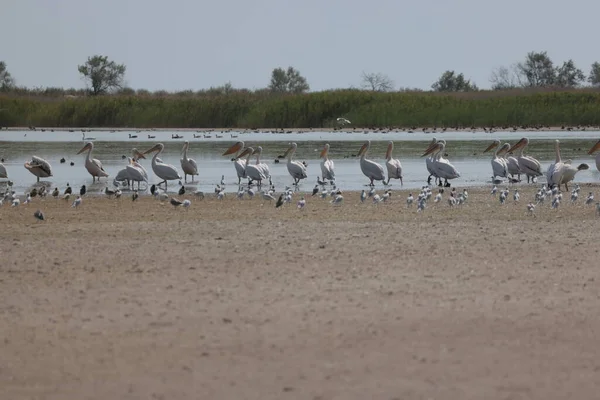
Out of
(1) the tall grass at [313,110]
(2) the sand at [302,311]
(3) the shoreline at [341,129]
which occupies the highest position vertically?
(1) the tall grass at [313,110]

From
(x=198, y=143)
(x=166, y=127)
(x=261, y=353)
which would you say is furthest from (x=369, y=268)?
(x=166, y=127)

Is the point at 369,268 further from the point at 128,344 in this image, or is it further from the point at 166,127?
the point at 166,127

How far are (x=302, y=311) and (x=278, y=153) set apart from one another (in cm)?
2550

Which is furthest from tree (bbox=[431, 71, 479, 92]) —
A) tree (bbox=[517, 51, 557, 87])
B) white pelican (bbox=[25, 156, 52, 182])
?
white pelican (bbox=[25, 156, 52, 182])

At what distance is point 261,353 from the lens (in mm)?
6695

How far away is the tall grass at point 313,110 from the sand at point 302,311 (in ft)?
139

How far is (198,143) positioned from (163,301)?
107 feet

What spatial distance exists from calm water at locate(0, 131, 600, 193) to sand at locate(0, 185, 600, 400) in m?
9.45

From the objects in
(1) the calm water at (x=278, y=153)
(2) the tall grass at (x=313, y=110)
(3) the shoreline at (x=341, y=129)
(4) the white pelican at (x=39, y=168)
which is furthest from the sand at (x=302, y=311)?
(2) the tall grass at (x=313, y=110)

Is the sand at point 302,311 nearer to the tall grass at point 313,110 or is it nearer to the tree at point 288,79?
the tall grass at point 313,110

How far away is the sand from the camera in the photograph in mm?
6168

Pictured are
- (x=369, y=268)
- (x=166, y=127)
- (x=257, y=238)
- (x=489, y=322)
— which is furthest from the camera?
(x=166, y=127)

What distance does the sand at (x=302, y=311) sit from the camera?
6.17 metres

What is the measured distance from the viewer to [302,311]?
771 cm
